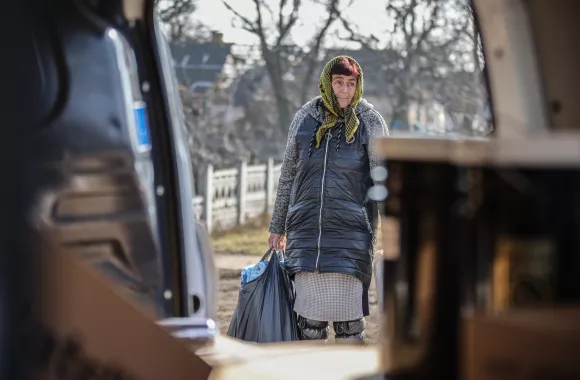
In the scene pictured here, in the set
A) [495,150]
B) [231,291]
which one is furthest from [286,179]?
[231,291]

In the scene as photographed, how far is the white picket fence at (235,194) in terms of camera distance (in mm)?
12719

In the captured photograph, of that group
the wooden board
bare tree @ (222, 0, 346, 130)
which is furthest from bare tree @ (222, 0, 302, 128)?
the wooden board

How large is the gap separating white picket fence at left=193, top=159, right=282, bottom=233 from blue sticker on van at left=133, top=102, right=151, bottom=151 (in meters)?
9.08

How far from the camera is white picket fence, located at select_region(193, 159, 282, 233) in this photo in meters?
12.7

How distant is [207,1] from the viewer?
12281 millimetres

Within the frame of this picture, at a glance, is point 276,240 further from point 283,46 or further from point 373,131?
point 283,46

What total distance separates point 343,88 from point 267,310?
1087 millimetres

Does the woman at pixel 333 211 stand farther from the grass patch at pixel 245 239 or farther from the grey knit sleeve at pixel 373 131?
the grass patch at pixel 245 239

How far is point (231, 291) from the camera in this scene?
1015 centimetres

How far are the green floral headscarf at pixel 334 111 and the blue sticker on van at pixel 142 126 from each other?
1882 mm

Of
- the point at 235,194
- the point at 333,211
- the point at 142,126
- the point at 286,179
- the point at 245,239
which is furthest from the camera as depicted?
the point at 235,194

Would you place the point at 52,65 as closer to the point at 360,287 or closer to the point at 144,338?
the point at 144,338

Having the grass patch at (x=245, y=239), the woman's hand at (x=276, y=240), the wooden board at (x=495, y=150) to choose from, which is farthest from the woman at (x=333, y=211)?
the grass patch at (x=245, y=239)

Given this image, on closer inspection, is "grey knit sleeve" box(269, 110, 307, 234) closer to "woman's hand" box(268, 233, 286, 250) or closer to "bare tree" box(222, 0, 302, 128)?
"woman's hand" box(268, 233, 286, 250)
